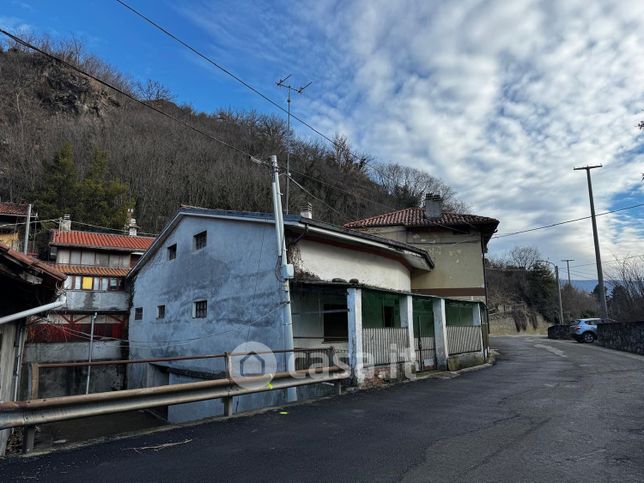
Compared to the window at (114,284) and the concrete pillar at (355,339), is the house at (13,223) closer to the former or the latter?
the window at (114,284)

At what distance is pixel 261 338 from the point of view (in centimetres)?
1288

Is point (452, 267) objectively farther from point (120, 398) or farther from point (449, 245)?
point (120, 398)

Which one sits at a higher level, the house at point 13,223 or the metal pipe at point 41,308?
the house at point 13,223

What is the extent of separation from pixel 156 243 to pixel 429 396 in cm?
1580

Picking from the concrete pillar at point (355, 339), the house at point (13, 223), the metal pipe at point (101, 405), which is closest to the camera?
the metal pipe at point (101, 405)

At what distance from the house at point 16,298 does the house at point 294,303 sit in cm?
545

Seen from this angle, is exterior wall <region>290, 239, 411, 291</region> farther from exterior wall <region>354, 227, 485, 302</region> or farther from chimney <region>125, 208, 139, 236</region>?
chimney <region>125, 208, 139, 236</region>

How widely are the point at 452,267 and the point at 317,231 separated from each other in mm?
12951

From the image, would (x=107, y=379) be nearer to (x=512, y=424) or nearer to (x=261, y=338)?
(x=261, y=338)

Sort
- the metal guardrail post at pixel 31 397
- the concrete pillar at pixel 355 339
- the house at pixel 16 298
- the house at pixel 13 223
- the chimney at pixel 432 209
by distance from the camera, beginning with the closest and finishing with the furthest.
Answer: the metal guardrail post at pixel 31 397
the house at pixel 16 298
the concrete pillar at pixel 355 339
the chimney at pixel 432 209
the house at pixel 13 223

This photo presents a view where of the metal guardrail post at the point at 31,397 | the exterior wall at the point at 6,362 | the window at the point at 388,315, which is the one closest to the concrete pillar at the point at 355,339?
the window at the point at 388,315

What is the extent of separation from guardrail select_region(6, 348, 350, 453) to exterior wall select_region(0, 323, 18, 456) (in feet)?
9.96

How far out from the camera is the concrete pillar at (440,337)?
14008 mm

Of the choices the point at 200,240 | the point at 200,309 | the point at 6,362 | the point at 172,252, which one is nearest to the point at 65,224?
the point at 172,252
